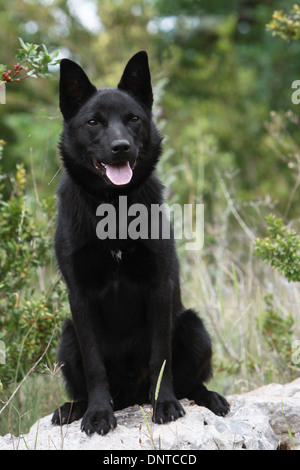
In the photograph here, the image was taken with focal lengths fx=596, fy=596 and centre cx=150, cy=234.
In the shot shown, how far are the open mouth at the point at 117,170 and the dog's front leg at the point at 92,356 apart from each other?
1.92 ft

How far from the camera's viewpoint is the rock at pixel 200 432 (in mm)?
2350

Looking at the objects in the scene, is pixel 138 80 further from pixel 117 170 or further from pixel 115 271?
pixel 115 271

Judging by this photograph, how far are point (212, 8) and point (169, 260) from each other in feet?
36.3

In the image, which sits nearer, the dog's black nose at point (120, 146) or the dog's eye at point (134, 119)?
the dog's black nose at point (120, 146)

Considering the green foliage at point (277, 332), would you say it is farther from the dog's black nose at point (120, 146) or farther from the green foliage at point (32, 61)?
the green foliage at point (32, 61)

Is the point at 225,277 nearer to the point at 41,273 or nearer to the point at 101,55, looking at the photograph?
the point at 41,273

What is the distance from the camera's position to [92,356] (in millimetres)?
2723

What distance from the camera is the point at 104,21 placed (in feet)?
42.5

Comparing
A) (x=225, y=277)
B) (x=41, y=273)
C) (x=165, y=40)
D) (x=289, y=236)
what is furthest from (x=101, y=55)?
(x=289, y=236)

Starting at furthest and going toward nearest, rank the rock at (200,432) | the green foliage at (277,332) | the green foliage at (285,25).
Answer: the green foliage at (277,332) → the green foliage at (285,25) → the rock at (200,432)

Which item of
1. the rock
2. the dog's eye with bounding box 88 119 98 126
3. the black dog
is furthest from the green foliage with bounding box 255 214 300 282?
the dog's eye with bounding box 88 119 98 126

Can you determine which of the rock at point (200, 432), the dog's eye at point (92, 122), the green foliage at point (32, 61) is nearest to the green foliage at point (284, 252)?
the rock at point (200, 432)

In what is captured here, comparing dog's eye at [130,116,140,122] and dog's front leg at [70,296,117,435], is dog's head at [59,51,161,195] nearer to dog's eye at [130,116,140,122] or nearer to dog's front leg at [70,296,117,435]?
dog's eye at [130,116,140,122]

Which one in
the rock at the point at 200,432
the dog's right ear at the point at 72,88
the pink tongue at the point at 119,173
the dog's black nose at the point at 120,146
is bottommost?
the rock at the point at 200,432
